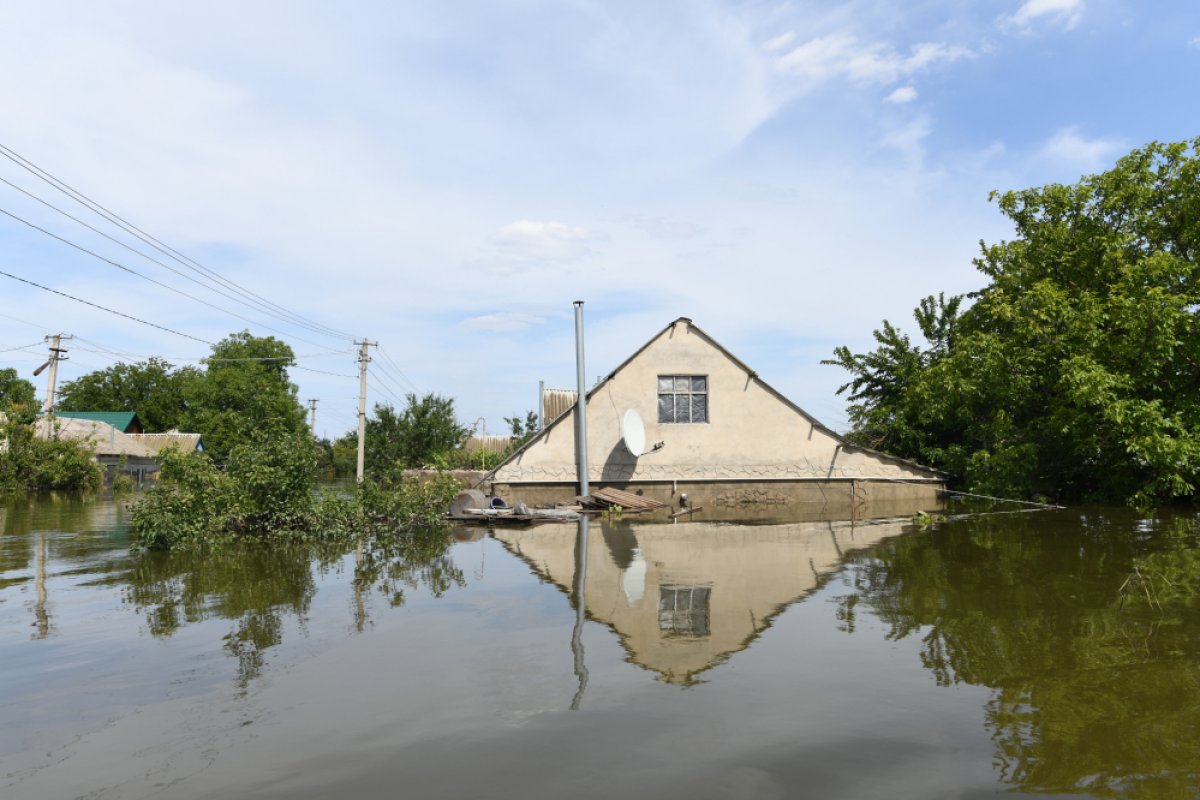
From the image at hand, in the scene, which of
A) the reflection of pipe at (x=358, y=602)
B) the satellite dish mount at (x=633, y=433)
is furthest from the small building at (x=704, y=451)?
the reflection of pipe at (x=358, y=602)

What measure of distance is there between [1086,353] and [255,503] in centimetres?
1958

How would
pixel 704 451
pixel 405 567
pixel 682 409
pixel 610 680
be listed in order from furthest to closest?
pixel 682 409 < pixel 704 451 < pixel 405 567 < pixel 610 680

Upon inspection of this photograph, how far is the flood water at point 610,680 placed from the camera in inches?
158

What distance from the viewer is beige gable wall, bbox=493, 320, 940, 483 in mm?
23922

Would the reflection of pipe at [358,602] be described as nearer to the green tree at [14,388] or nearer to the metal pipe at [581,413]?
the metal pipe at [581,413]

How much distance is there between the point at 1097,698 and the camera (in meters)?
4.95

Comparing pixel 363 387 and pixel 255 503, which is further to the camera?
pixel 363 387

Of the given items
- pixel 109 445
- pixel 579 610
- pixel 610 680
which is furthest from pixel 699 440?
pixel 109 445

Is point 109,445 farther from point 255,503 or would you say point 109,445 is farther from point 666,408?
point 255,503

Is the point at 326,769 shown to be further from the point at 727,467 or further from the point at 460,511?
the point at 727,467

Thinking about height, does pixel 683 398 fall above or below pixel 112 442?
below

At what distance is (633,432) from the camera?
2322 cm

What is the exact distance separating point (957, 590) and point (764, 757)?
570 centimetres

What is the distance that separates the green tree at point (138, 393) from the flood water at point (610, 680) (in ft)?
211
